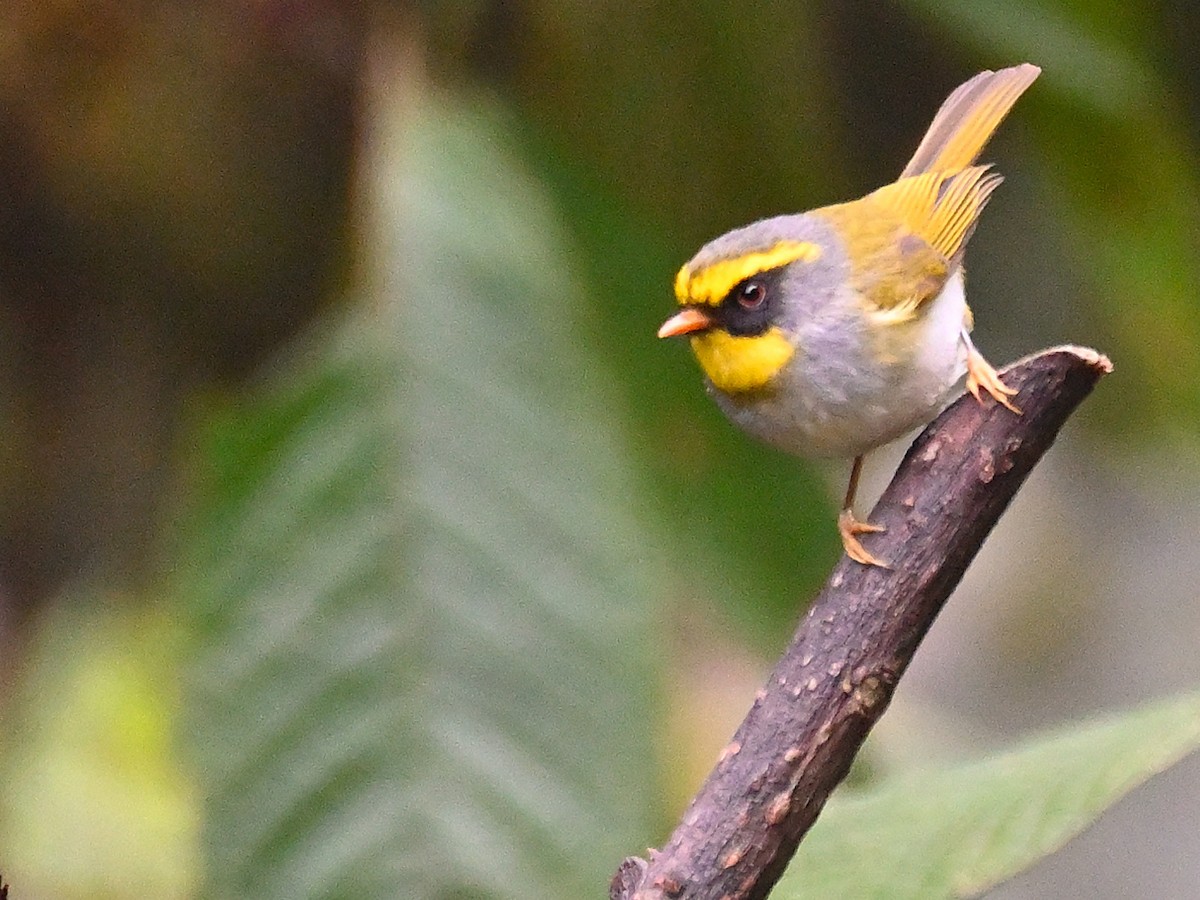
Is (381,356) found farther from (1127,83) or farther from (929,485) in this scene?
(1127,83)

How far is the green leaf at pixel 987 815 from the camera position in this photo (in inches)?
32.3

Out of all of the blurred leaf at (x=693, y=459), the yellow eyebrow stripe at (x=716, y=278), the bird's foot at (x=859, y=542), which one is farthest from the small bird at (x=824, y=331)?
the blurred leaf at (x=693, y=459)

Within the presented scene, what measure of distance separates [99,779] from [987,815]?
1336mm

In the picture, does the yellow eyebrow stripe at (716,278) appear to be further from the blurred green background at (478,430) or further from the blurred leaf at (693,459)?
the blurred leaf at (693,459)

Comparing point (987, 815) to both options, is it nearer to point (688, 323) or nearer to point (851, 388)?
point (851, 388)

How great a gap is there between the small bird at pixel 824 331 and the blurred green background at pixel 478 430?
0.29 m

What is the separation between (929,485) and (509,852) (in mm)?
544

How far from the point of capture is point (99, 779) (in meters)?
1.78

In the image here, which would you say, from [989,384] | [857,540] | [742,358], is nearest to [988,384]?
[989,384]

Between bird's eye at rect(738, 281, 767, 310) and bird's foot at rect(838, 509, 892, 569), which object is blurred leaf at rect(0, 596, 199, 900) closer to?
bird's eye at rect(738, 281, 767, 310)

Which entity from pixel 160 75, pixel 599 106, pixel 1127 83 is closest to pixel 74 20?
pixel 160 75

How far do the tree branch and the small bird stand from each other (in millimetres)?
165

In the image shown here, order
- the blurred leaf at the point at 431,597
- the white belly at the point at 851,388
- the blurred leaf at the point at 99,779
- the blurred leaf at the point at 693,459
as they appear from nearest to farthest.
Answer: the white belly at the point at 851,388 < the blurred leaf at the point at 431,597 < the blurred leaf at the point at 693,459 < the blurred leaf at the point at 99,779

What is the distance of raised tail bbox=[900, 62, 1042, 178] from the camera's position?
1.24 metres
